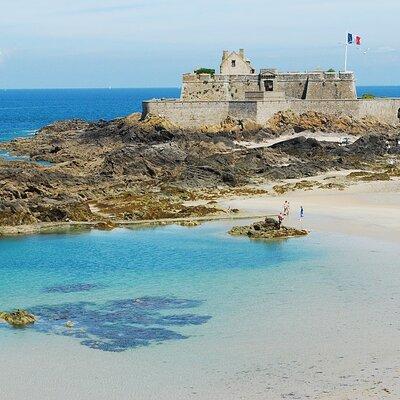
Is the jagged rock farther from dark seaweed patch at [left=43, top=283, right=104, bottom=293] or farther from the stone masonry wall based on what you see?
the stone masonry wall

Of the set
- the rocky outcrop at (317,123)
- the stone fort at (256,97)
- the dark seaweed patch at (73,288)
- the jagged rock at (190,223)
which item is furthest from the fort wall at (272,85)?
the dark seaweed patch at (73,288)

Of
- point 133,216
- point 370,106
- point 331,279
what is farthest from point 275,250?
point 370,106

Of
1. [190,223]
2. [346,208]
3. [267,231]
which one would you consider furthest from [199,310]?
[346,208]

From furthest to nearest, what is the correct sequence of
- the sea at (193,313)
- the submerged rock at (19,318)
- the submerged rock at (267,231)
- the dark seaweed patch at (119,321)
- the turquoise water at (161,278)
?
the submerged rock at (267,231) → the turquoise water at (161,278) → the submerged rock at (19,318) → the dark seaweed patch at (119,321) → the sea at (193,313)

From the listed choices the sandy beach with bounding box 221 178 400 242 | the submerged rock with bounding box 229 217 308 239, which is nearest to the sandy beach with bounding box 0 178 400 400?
the submerged rock with bounding box 229 217 308 239

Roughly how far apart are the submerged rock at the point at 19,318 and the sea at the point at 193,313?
29 centimetres

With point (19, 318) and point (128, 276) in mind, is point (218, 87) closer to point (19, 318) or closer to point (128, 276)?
point (128, 276)

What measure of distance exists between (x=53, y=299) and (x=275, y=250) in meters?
8.20

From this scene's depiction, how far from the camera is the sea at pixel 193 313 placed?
16109 millimetres

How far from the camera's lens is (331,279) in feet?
77.3

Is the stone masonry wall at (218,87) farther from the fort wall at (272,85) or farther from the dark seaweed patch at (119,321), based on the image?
the dark seaweed patch at (119,321)

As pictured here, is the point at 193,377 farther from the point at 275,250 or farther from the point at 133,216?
the point at 133,216

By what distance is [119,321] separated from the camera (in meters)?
19.8

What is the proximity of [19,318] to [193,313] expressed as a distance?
3804 mm
